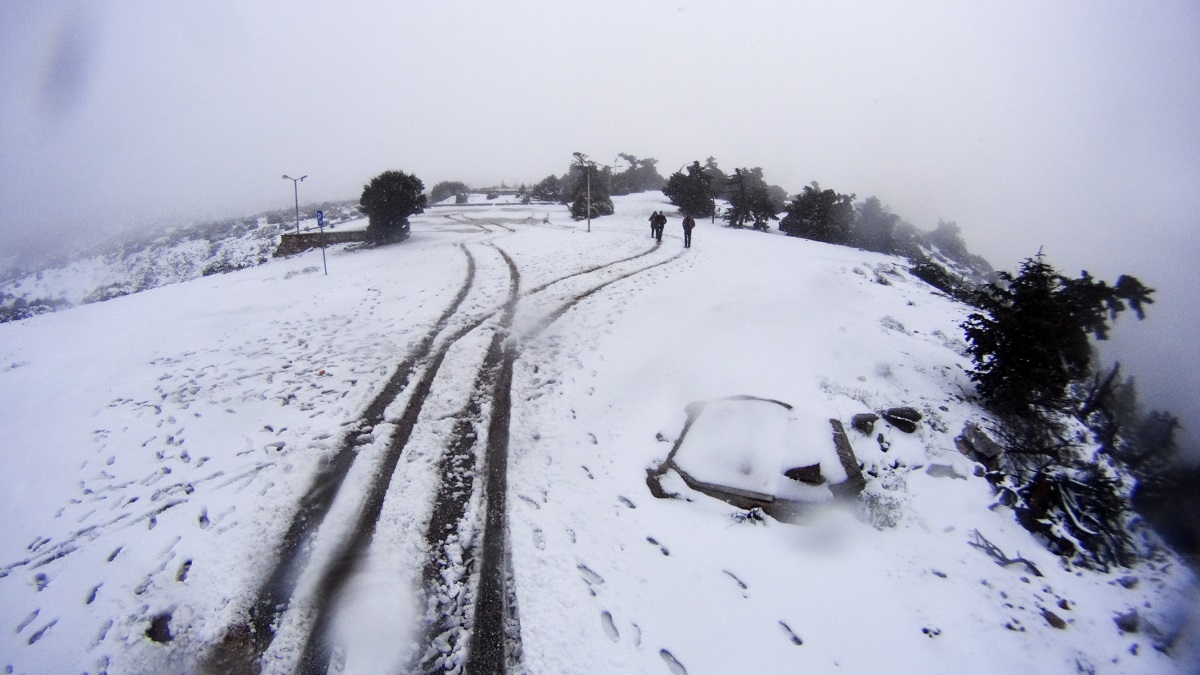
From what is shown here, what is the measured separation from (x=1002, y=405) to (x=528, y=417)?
9.63 metres

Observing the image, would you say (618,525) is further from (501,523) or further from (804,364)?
(804,364)

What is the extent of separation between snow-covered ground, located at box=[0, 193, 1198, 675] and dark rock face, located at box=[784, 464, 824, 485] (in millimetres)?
351

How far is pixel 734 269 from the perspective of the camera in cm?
1616

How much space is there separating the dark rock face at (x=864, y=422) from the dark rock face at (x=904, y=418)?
0.42 meters

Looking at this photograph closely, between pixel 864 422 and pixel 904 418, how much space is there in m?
0.91

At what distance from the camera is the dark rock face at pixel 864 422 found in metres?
7.38

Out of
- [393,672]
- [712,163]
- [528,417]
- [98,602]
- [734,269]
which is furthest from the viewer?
[712,163]

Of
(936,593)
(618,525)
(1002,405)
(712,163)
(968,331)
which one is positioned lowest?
(936,593)

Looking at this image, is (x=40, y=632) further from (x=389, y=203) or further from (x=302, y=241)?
(x=302, y=241)

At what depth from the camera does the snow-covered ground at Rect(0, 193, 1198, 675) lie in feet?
14.1

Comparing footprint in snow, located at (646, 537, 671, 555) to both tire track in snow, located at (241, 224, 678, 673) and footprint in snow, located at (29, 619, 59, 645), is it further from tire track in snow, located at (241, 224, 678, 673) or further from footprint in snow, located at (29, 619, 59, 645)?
footprint in snow, located at (29, 619, 59, 645)

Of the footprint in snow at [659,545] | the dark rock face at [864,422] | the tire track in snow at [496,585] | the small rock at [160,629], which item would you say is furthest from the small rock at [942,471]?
the small rock at [160,629]

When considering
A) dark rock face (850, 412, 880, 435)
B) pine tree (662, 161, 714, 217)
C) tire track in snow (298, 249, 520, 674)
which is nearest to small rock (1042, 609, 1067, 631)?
dark rock face (850, 412, 880, 435)

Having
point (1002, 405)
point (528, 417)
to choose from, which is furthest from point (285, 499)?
point (1002, 405)
